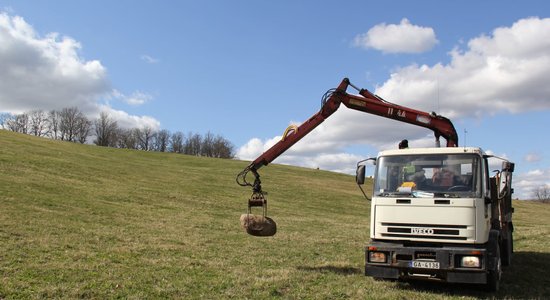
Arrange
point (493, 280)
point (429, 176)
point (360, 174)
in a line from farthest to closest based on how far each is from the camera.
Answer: point (360, 174)
point (429, 176)
point (493, 280)

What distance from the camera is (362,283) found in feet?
33.3

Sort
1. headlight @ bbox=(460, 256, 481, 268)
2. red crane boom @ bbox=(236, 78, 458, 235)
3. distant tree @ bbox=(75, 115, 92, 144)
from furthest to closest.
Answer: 1. distant tree @ bbox=(75, 115, 92, 144)
2. red crane boom @ bbox=(236, 78, 458, 235)
3. headlight @ bbox=(460, 256, 481, 268)

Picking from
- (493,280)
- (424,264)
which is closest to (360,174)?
(424,264)

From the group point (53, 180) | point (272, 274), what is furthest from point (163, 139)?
point (272, 274)

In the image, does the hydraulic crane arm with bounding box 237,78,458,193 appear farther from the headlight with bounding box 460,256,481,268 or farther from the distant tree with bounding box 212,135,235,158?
the distant tree with bounding box 212,135,235,158

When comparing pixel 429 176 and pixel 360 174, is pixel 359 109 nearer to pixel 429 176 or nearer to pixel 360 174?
→ pixel 360 174

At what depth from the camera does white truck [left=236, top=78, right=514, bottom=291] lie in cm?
899

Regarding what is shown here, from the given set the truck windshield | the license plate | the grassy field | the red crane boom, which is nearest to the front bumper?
the license plate

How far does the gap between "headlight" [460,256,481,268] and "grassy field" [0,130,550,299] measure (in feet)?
2.39

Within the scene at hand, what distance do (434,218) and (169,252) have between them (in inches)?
283

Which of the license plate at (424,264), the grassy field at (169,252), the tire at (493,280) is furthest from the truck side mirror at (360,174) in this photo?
the tire at (493,280)

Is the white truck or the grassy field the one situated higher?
the white truck

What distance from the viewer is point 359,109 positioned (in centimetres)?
1337

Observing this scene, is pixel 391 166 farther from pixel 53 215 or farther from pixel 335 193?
pixel 335 193
